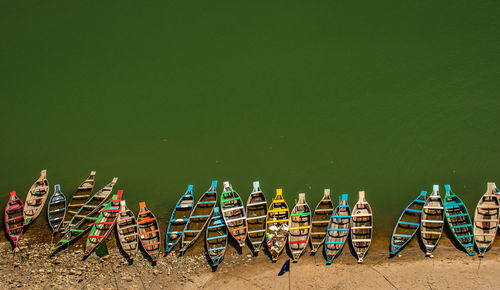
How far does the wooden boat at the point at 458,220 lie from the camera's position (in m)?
15.1

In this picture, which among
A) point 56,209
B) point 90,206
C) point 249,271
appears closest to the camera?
point 249,271

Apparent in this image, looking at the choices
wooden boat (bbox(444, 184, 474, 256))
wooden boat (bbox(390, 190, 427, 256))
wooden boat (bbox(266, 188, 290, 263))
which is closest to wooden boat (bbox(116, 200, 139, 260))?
wooden boat (bbox(266, 188, 290, 263))

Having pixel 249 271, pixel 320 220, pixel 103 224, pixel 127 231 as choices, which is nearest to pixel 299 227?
pixel 320 220

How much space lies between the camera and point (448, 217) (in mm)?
15664

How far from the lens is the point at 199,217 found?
1652 cm

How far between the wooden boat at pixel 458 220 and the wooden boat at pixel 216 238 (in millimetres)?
9109

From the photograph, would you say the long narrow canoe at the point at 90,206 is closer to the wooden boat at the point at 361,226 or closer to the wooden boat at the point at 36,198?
the wooden boat at the point at 36,198

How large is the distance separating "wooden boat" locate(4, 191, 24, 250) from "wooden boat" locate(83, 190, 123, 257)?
316 centimetres

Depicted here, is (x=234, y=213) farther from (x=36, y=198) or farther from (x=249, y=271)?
(x=36, y=198)

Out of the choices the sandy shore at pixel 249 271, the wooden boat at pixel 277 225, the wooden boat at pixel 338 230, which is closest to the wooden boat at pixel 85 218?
the sandy shore at pixel 249 271

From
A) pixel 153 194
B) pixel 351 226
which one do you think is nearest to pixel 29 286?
pixel 153 194

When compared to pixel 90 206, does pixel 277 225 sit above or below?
below

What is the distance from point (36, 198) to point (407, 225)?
53.4 ft

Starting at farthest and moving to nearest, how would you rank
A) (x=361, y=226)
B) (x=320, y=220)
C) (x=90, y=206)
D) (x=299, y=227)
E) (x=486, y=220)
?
(x=90, y=206) < (x=320, y=220) < (x=299, y=227) < (x=361, y=226) < (x=486, y=220)
